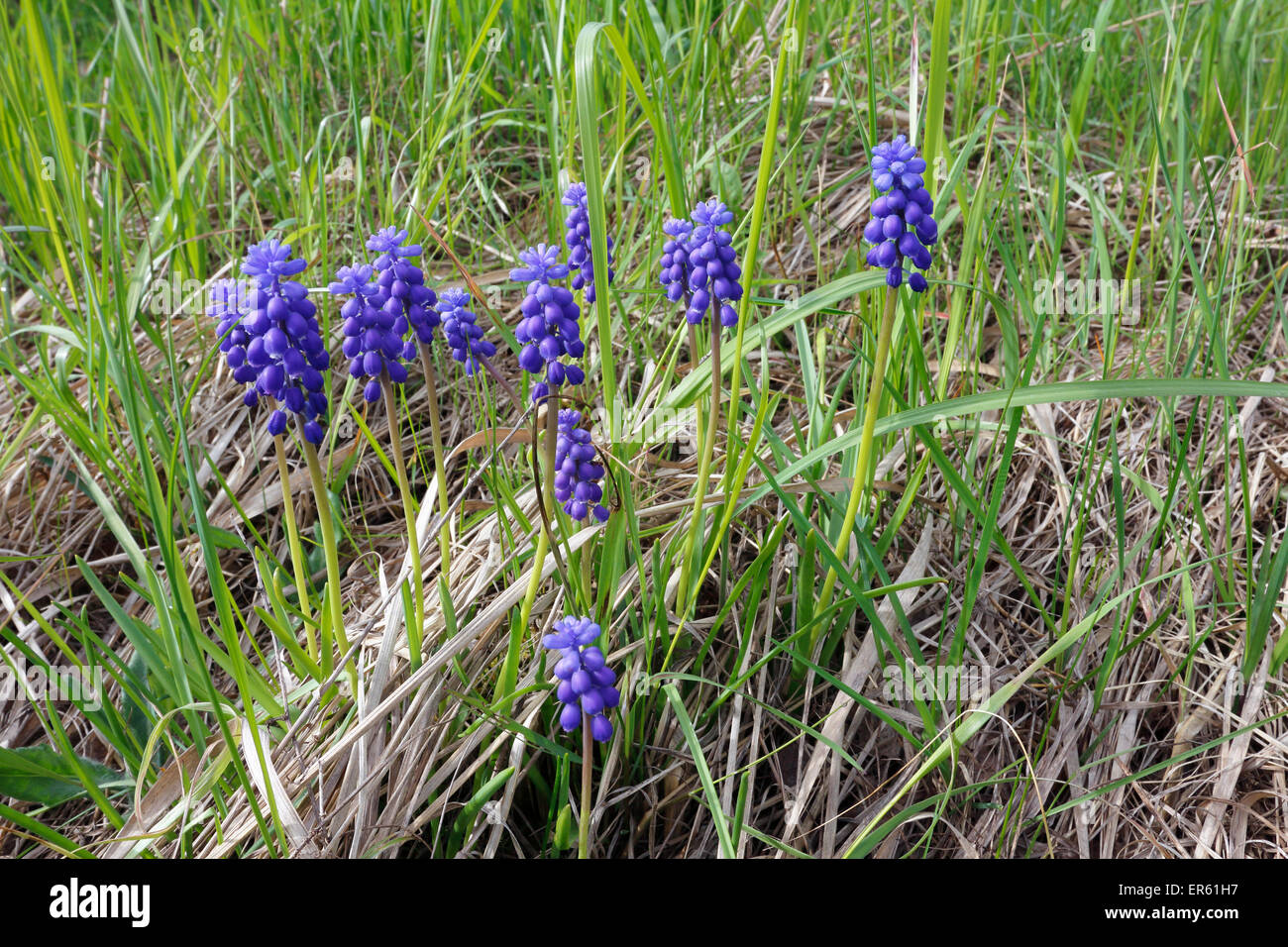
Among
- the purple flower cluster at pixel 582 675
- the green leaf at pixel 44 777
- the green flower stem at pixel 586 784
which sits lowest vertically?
the green leaf at pixel 44 777

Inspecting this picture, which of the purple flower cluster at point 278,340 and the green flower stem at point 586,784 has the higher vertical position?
the purple flower cluster at point 278,340

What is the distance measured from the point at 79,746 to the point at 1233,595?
349 centimetres

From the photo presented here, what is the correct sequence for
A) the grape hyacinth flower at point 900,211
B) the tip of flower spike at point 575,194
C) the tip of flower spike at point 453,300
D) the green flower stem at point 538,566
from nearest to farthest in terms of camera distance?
the grape hyacinth flower at point 900,211 → the green flower stem at point 538,566 → the tip of flower spike at point 453,300 → the tip of flower spike at point 575,194

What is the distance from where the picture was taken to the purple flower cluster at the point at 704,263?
2314 millimetres

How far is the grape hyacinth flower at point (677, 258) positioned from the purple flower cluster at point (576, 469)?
428 mm

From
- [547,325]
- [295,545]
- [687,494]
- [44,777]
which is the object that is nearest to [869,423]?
[547,325]

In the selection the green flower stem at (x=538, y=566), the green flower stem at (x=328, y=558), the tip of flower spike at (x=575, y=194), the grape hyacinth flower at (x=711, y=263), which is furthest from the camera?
the tip of flower spike at (x=575, y=194)

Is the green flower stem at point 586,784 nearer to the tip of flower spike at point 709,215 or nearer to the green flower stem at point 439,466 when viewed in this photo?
the green flower stem at point 439,466

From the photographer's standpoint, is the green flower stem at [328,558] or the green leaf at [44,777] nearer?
the green flower stem at [328,558]

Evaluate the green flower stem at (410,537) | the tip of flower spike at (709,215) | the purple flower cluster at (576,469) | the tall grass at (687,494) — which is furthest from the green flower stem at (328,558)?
the tip of flower spike at (709,215)

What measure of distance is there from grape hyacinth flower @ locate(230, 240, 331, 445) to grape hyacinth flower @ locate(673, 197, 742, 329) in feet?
3.10
